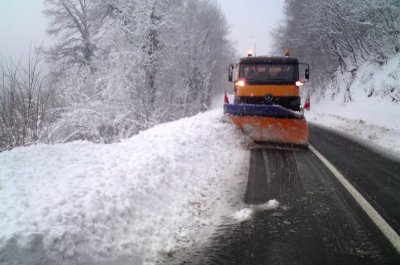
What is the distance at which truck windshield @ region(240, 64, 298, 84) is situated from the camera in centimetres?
1102

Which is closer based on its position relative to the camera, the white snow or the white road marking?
the white road marking

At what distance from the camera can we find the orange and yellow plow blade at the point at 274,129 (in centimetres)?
923

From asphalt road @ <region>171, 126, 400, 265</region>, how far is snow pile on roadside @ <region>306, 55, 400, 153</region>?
4020mm

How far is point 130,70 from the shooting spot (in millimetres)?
18344

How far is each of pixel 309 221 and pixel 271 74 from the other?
24.0ft

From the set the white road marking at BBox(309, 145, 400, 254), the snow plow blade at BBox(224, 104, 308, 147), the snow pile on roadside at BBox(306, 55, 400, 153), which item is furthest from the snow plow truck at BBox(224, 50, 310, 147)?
the snow pile on roadside at BBox(306, 55, 400, 153)

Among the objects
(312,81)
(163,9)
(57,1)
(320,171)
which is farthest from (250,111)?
(312,81)

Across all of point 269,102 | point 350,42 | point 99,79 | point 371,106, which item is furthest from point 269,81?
point 350,42

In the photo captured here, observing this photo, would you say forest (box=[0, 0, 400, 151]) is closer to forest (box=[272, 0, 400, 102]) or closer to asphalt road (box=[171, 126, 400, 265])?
forest (box=[272, 0, 400, 102])

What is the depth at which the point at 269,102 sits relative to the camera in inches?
426

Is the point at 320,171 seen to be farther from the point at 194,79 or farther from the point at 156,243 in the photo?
the point at 194,79

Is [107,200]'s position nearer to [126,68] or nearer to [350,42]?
[126,68]

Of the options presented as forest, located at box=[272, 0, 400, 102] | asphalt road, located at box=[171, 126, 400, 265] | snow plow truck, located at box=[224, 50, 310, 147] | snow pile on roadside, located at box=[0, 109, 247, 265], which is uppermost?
forest, located at box=[272, 0, 400, 102]

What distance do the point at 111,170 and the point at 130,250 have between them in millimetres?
1924
